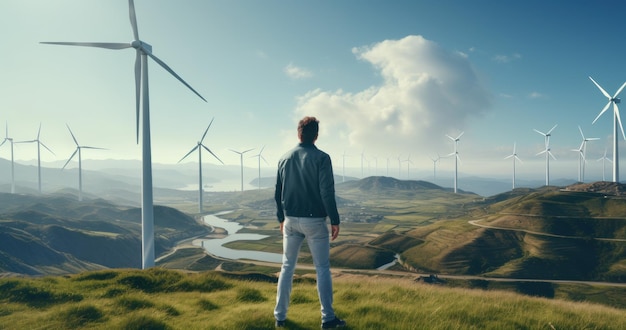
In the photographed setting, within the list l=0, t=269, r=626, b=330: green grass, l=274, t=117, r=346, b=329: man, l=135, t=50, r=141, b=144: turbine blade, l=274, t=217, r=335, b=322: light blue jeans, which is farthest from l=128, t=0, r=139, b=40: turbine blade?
l=274, t=217, r=335, b=322: light blue jeans

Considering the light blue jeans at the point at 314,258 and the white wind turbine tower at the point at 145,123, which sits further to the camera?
the white wind turbine tower at the point at 145,123

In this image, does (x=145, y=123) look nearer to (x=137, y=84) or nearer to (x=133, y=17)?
(x=137, y=84)

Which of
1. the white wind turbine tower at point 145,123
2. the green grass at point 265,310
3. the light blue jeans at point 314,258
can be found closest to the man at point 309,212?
the light blue jeans at point 314,258

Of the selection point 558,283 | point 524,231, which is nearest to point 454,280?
point 558,283

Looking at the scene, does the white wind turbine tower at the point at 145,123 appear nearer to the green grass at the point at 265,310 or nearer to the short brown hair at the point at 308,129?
the green grass at the point at 265,310

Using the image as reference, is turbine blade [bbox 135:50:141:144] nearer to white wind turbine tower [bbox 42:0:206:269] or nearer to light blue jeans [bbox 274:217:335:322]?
white wind turbine tower [bbox 42:0:206:269]

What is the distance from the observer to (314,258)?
782 centimetres

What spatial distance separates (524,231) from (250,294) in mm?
182223

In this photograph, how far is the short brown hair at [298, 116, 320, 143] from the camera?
27.4 feet

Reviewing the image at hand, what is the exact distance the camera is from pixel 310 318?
8500 millimetres

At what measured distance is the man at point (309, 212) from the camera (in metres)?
7.77

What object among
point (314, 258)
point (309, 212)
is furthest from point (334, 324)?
point (309, 212)

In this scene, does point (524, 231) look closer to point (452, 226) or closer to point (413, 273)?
point (452, 226)

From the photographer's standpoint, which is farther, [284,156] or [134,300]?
[134,300]
